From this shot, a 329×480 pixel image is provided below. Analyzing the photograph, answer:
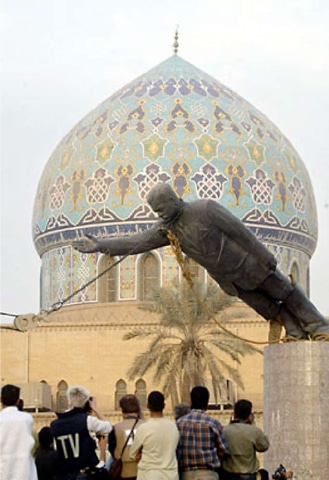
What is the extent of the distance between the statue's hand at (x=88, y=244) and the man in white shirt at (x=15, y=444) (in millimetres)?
2512

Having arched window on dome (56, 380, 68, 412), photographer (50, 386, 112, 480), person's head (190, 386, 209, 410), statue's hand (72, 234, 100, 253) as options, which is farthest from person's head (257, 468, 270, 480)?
arched window on dome (56, 380, 68, 412)

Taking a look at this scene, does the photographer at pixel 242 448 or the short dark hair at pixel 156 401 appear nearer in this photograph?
the short dark hair at pixel 156 401

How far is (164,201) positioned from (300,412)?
1977 millimetres

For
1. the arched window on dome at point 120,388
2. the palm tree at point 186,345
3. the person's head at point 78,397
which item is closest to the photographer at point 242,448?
the person's head at point 78,397

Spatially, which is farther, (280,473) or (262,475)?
(280,473)

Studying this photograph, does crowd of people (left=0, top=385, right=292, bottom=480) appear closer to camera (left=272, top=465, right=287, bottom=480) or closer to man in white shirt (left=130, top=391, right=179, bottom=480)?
man in white shirt (left=130, top=391, right=179, bottom=480)

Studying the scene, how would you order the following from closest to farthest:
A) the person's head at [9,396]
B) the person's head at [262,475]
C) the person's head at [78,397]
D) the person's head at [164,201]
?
the person's head at [9,396] → the person's head at [78,397] → the person's head at [262,475] → the person's head at [164,201]

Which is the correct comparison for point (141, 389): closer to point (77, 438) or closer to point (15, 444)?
point (77, 438)

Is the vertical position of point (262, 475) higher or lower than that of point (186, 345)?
lower

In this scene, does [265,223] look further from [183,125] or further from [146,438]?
[146,438]

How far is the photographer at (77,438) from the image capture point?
36.0ft

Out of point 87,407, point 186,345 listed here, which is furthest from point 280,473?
point 186,345

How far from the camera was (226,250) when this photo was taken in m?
12.9

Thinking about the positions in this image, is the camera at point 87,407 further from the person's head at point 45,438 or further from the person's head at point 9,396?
the person's head at point 9,396
